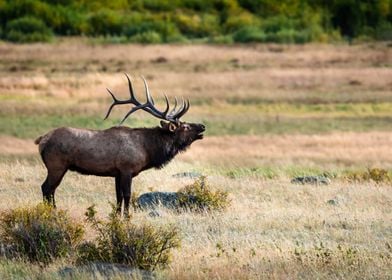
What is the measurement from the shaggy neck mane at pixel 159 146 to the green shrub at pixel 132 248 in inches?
143

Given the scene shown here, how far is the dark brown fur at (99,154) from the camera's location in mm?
14414

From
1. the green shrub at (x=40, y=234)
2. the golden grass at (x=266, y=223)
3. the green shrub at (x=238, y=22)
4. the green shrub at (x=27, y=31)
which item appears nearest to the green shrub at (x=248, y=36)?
the green shrub at (x=238, y=22)

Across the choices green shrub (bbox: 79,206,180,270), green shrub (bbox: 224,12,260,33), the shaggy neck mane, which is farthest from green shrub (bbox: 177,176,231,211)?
green shrub (bbox: 224,12,260,33)

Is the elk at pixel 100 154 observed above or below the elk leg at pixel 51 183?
above

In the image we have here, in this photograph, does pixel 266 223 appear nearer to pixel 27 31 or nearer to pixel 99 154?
pixel 99 154

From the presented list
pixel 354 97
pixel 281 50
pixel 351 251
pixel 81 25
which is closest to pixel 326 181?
pixel 351 251

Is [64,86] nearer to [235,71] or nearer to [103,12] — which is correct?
[235,71]

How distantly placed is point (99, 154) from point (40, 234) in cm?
267

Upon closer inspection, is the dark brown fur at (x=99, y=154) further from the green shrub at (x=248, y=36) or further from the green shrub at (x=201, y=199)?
the green shrub at (x=248, y=36)

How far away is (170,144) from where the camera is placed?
1553 cm

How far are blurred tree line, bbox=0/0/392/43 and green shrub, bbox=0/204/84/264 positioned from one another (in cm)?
5426

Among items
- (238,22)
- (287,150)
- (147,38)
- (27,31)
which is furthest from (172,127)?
(238,22)

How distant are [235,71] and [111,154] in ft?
120

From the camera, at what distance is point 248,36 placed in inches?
2709
